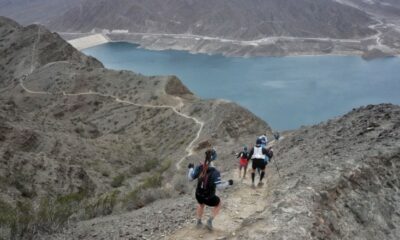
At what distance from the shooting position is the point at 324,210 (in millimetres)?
9484

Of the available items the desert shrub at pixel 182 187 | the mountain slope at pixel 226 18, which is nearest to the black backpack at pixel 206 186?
the desert shrub at pixel 182 187

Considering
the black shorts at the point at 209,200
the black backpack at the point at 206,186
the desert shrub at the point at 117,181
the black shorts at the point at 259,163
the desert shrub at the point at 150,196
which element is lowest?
the desert shrub at the point at 117,181

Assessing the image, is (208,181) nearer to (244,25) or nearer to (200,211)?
(200,211)

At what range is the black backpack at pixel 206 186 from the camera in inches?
362

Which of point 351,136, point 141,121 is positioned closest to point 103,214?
point 351,136

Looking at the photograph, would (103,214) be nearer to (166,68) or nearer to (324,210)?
(324,210)

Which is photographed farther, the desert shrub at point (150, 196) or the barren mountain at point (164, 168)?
the desert shrub at point (150, 196)

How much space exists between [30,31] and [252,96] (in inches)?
1429

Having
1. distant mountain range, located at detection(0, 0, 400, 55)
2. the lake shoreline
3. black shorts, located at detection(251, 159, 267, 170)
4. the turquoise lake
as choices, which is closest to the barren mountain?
black shorts, located at detection(251, 159, 267, 170)

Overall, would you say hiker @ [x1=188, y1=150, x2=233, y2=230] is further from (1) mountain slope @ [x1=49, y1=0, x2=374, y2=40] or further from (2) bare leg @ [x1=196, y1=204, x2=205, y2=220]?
(1) mountain slope @ [x1=49, y1=0, x2=374, y2=40]

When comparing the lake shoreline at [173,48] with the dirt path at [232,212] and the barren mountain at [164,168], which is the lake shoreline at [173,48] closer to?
the barren mountain at [164,168]

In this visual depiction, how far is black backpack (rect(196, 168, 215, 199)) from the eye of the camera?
9188mm

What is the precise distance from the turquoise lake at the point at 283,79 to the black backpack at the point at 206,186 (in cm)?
5892

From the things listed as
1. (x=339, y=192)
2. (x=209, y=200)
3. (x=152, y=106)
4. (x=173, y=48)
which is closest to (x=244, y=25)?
(x=173, y=48)
